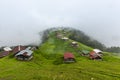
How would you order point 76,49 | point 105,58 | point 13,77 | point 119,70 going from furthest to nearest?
point 76,49 < point 105,58 < point 119,70 < point 13,77

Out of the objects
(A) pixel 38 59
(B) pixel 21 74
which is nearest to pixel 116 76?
(B) pixel 21 74

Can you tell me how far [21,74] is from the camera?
375 feet

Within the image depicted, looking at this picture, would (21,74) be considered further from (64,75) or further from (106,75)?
(106,75)

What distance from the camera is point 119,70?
130 meters

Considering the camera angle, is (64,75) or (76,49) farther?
(76,49)

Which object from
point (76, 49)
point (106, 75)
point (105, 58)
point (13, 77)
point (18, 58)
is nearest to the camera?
point (13, 77)

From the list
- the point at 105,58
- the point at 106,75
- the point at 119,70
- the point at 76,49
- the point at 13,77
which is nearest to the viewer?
the point at 13,77

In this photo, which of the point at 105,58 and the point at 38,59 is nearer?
the point at 38,59

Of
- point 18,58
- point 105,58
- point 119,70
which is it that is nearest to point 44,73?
point 119,70

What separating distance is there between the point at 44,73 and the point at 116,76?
96.9ft

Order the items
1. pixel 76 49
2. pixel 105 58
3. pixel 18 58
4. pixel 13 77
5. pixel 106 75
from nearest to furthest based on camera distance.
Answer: pixel 13 77 < pixel 106 75 < pixel 18 58 < pixel 105 58 < pixel 76 49

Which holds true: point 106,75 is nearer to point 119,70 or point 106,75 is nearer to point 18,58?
point 119,70

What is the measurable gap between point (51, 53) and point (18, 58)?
31304mm

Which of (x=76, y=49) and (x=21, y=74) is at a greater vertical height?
(x=76, y=49)
